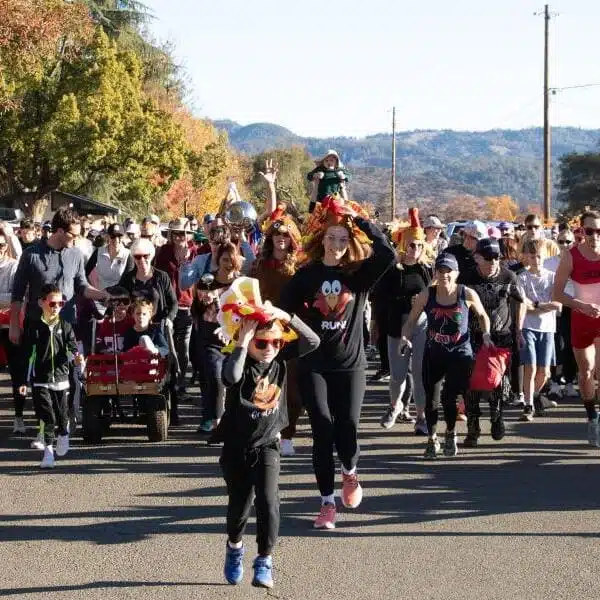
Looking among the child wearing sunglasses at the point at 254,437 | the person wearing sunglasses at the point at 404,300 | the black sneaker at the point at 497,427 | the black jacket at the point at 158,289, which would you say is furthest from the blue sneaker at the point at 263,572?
the black jacket at the point at 158,289

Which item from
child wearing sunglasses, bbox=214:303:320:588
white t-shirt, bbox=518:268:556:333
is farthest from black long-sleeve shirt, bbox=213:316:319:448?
white t-shirt, bbox=518:268:556:333

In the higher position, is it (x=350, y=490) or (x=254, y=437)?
(x=254, y=437)

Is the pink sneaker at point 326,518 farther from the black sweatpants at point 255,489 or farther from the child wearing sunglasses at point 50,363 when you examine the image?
the child wearing sunglasses at point 50,363

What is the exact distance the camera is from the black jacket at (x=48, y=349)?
10.2 meters

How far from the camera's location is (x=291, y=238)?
1057 cm

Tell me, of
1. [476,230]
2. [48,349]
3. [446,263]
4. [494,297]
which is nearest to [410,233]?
[494,297]

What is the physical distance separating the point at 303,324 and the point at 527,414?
20.8 ft

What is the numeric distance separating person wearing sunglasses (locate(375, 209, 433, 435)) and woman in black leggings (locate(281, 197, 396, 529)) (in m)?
3.64

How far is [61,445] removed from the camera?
10.4 meters

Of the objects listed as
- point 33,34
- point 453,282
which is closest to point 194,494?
point 453,282

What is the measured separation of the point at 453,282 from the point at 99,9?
4962 cm

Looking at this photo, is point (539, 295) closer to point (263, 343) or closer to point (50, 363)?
point (50, 363)

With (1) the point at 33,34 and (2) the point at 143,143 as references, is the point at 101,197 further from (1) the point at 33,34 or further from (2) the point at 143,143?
(1) the point at 33,34

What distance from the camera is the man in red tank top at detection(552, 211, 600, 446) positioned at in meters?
10.7
